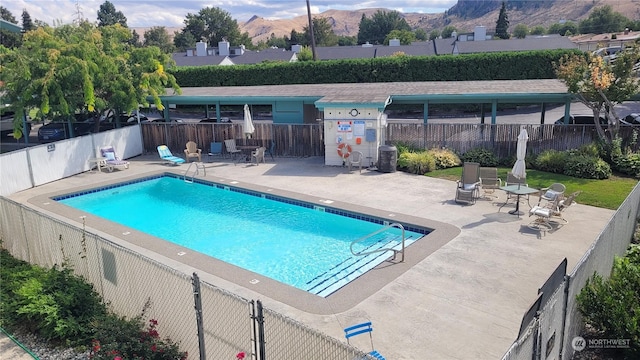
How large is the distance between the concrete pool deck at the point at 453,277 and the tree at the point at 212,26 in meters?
84.0

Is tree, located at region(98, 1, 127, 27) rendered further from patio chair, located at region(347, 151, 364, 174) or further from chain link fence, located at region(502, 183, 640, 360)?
chain link fence, located at region(502, 183, 640, 360)

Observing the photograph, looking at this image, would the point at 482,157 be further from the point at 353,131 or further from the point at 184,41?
the point at 184,41

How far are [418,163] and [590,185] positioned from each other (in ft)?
18.4

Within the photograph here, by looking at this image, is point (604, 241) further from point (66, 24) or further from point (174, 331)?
point (66, 24)

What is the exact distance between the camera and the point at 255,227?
13.6 metres

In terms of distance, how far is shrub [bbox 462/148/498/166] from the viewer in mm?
17844

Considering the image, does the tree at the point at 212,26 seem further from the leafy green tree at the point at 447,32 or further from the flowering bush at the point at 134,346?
the flowering bush at the point at 134,346

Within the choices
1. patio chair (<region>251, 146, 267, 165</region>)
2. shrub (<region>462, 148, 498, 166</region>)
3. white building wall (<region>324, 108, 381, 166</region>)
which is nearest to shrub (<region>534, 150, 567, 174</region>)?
shrub (<region>462, 148, 498, 166</region>)

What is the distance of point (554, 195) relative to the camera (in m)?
12.4

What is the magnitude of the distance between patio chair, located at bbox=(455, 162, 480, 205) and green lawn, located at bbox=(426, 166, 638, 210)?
2071 mm

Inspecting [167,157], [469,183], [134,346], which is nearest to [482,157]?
[469,183]

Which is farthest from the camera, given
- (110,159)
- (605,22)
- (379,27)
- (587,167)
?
(379,27)

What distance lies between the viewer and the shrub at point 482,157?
703 inches

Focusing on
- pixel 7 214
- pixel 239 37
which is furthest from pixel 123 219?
pixel 239 37
